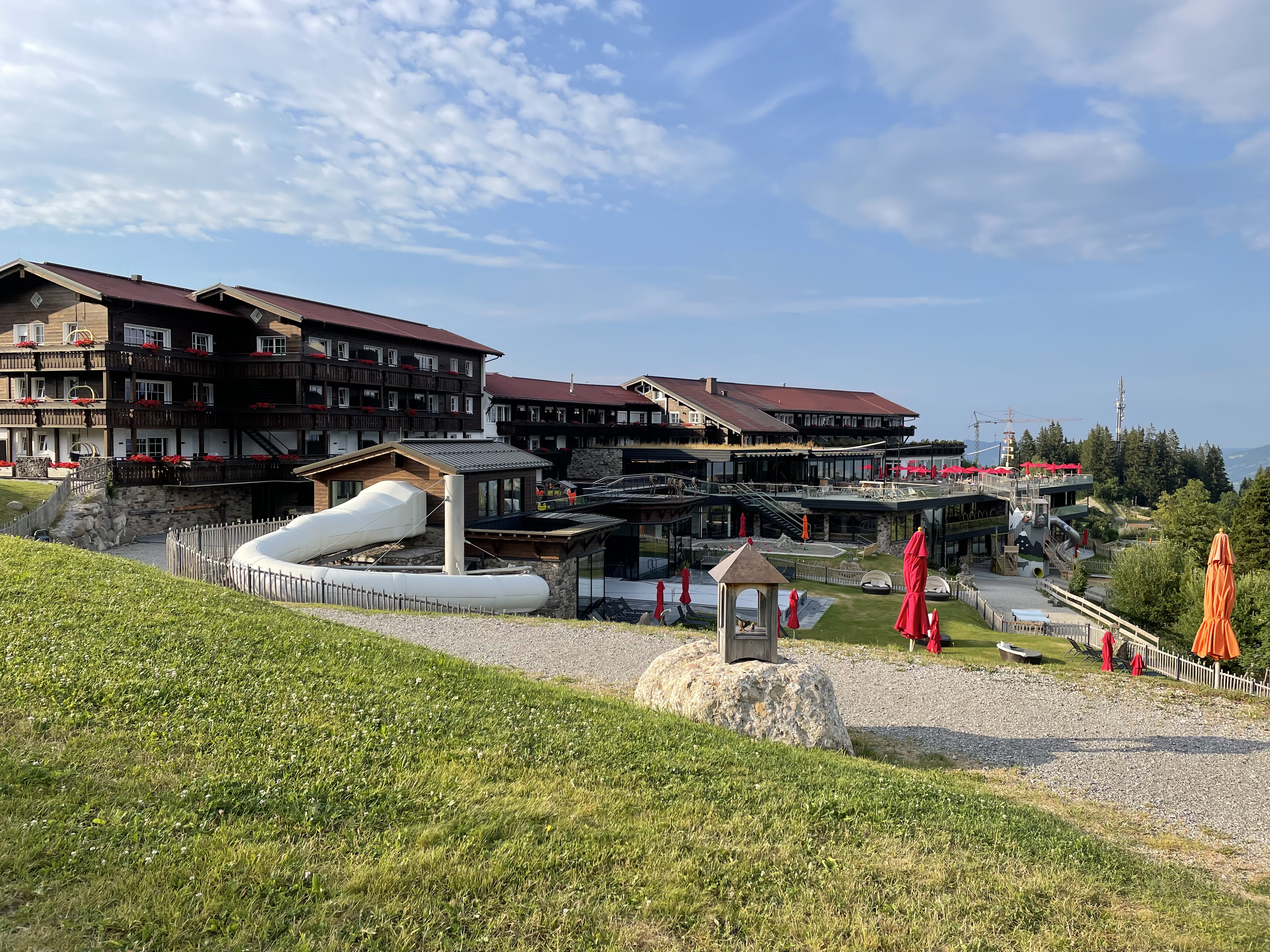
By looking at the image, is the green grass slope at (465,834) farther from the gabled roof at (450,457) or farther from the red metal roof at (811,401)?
the red metal roof at (811,401)

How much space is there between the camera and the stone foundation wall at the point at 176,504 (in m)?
34.4

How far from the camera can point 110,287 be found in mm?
36844

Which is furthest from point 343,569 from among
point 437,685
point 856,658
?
point 856,658

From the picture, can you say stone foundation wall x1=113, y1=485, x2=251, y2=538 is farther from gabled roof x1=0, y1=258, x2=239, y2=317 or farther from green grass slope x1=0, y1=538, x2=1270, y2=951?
green grass slope x1=0, y1=538, x2=1270, y2=951

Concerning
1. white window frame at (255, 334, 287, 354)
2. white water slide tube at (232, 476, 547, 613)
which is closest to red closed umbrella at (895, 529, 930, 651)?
white water slide tube at (232, 476, 547, 613)

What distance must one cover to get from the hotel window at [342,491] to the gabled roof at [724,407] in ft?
125

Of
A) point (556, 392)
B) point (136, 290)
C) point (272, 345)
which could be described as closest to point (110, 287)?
point (136, 290)

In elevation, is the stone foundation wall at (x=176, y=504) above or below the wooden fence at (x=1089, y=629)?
above

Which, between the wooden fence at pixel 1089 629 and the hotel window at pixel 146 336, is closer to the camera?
the wooden fence at pixel 1089 629

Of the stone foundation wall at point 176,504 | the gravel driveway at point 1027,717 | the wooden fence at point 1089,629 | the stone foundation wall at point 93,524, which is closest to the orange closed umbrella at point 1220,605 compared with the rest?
the wooden fence at point 1089,629

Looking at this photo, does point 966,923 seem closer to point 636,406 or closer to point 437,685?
point 437,685

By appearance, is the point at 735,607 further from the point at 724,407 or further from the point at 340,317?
the point at 724,407

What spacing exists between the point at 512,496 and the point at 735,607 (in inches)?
836

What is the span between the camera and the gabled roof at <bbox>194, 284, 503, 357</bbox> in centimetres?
4125
